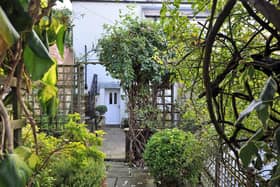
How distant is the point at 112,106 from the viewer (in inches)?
474

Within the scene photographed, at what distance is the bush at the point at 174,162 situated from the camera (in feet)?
12.9

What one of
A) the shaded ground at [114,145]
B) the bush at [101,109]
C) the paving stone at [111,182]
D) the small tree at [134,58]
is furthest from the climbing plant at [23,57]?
the bush at [101,109]

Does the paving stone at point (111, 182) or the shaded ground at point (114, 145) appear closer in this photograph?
the paving stone at point (111, 182)

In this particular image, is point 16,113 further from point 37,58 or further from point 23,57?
point 37,58

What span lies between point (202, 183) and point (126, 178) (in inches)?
44.1

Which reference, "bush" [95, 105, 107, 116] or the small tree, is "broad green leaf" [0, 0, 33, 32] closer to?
the small tree

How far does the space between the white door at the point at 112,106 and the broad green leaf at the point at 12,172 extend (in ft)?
36.3

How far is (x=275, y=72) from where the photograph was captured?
1040mm

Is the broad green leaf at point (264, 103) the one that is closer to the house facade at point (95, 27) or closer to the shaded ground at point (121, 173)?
the shaded ground at point (121, 173)

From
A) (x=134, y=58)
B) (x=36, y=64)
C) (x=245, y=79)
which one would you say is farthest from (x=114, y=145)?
(x=36, y=64)

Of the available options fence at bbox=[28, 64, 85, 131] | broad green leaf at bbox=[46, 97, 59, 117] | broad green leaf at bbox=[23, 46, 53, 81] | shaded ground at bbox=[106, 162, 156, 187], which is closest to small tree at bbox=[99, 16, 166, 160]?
shaded ground at bbox=[106, 162, 156, 187]

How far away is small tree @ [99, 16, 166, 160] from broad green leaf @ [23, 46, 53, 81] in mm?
4454

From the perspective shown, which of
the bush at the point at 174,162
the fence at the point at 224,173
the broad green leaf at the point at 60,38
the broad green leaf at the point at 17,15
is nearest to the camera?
the broad green leaf at the point at 17,15

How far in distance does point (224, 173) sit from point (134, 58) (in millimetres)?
3015
